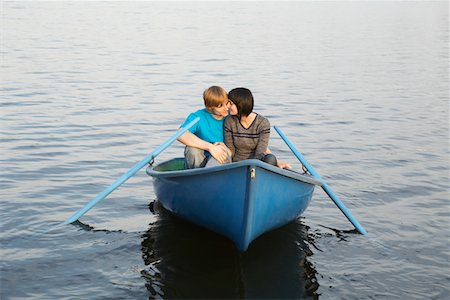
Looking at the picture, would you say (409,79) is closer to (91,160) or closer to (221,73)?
(221,73)

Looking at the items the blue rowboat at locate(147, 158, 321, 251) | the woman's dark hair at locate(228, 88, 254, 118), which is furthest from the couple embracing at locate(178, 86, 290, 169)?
the blue rowboat at locate(147, 158, 321, 251)

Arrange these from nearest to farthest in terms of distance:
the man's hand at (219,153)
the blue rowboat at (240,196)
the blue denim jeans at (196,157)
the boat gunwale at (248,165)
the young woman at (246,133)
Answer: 1. the boat gunwale at (248,165)
2. the blue rowboat at (240,196)
3. the man's hand at (219,153)
4. the young woman at (246,133)
5. the blue denim jeans at (196,157)

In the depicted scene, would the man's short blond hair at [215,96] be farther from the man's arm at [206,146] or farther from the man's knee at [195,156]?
the man's knee at [195,156]

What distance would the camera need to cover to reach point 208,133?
7125 millimetres

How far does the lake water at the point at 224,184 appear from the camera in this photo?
20.0ft

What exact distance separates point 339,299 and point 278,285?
55 centimetres

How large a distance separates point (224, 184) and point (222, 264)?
87cm

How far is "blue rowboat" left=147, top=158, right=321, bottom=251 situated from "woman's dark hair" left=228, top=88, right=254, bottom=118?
2.64 feet

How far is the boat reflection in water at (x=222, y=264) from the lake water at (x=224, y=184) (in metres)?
0.02

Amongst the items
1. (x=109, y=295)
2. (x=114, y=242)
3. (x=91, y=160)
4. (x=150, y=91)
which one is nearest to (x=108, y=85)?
(x=150, y=91)

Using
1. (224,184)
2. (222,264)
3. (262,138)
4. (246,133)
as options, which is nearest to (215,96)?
(246,133)

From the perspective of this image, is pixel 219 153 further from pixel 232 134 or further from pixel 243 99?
pixel 243 99

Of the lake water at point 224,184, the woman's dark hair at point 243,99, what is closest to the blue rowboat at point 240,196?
the lake water at point 224,184

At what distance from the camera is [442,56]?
2530 cm
